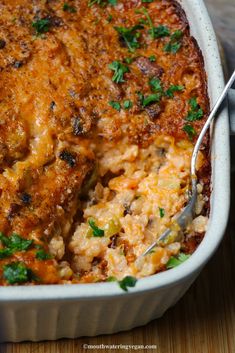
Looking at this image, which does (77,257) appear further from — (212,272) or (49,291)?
(212,272)

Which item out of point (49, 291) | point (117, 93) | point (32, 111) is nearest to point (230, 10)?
point (117, 93)

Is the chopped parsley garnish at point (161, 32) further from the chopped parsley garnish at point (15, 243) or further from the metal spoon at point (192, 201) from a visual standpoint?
the chopped parsley garnish at point (15, 243)

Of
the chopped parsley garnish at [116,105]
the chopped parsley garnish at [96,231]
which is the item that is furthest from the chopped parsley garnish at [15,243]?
the chopped parsley garnish at [116,105]

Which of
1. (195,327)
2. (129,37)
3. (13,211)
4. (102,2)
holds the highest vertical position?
(102,2)

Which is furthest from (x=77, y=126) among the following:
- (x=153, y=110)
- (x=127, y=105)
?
(x=153, y=110)

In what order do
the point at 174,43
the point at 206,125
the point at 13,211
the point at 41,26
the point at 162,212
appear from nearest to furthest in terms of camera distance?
1. the point at 13,211
2. the point at 162,212
3. the point at 206,125
4. the point at 41,26
5. the point at 174,43

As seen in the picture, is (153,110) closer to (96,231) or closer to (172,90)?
(172,90)

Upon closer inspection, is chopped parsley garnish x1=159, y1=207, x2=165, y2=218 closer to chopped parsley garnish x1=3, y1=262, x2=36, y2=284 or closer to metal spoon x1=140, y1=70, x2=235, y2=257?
metal spoon x1=140, y1=70, x2=235, y2=257

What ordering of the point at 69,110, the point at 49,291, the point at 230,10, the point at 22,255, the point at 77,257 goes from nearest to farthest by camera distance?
the point at 49,291
the point at 22,255
the point at 77,257
the point at 69,110
the point at 230,10
